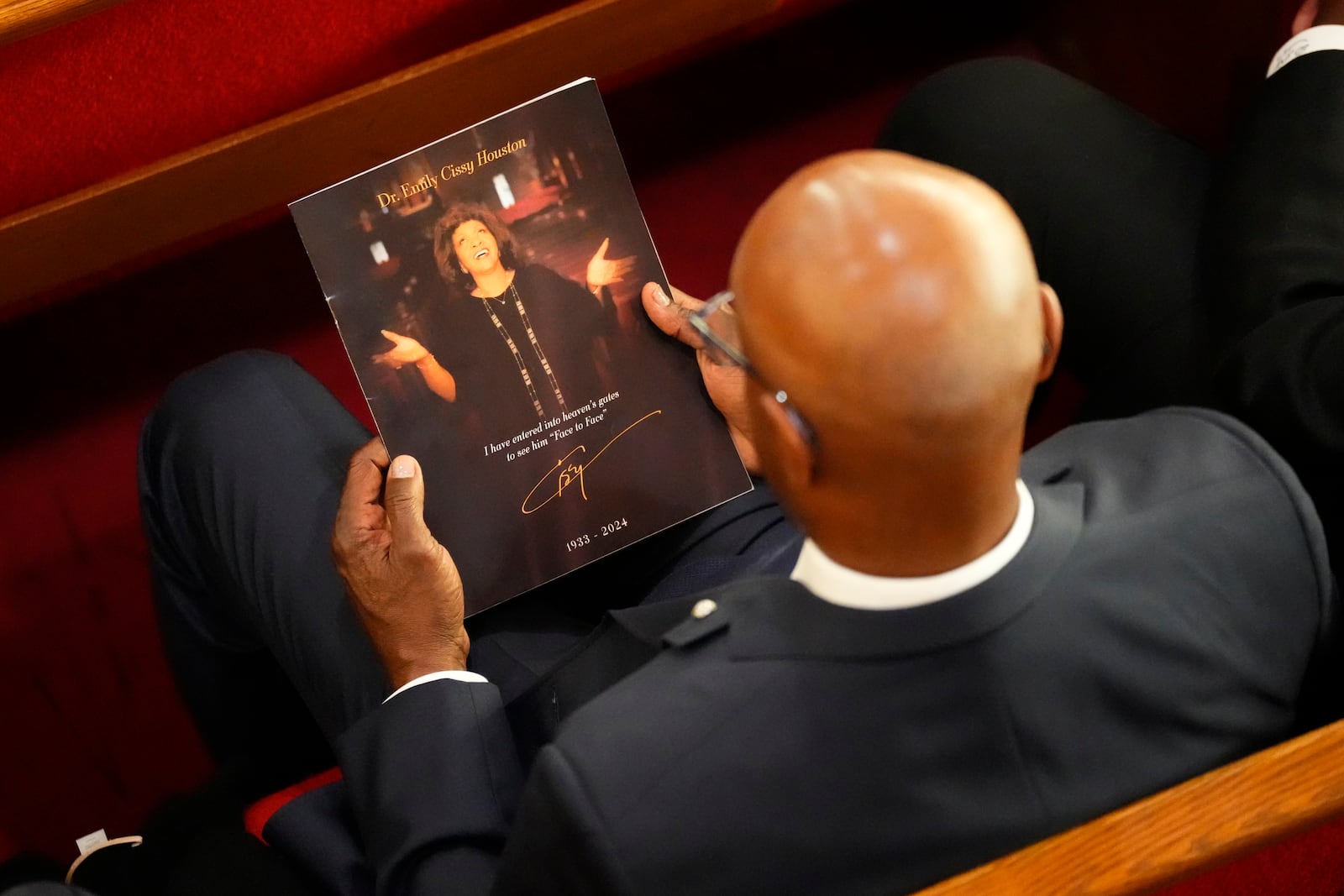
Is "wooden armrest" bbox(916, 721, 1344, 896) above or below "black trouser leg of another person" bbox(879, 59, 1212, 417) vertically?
below

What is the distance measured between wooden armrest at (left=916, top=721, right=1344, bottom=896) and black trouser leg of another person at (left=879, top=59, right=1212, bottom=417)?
42 centimetres

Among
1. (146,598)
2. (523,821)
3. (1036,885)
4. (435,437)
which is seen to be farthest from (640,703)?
(146,598)

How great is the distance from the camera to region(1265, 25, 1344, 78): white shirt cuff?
900 millimetres

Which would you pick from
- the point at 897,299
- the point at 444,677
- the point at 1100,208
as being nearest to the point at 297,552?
the point at 444,677

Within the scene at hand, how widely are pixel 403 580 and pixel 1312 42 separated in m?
0.88

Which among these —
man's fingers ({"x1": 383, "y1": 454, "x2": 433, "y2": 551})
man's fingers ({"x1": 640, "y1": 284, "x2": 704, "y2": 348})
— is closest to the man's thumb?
man's fingers ({"x1": 383, "y1": 454, "x2": 433, "y2": 551})

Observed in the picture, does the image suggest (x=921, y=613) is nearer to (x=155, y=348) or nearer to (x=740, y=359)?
(x=740, y=359)

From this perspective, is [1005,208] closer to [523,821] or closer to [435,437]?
[523,821]

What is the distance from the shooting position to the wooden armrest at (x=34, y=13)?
76 cm

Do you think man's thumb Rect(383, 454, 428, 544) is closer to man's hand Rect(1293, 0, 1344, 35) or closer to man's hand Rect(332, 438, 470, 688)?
man's hand Rect(332, 438, 470, 688)

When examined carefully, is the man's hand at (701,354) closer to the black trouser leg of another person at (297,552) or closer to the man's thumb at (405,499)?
the black trouser leg of another person at (297,552)

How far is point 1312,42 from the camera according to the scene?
2.99 feet

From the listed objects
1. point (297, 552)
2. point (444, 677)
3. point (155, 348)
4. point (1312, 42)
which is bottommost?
point (444, 677)
